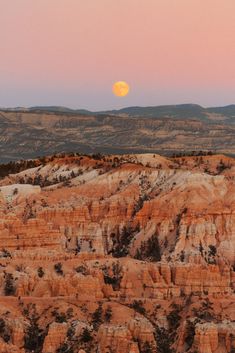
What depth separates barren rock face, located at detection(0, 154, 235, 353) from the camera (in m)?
56.0

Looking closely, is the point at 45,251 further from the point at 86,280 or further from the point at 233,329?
the point at 233,329

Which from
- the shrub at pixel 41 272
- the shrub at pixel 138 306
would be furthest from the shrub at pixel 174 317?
the shrub at pixel 41 272

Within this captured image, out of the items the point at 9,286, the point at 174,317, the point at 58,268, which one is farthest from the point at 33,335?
the point at 174,317

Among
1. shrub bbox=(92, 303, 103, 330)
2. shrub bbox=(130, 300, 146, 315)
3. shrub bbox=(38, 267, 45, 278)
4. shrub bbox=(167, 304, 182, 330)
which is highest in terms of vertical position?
shrub bbox=(38, 267, 45, 278)

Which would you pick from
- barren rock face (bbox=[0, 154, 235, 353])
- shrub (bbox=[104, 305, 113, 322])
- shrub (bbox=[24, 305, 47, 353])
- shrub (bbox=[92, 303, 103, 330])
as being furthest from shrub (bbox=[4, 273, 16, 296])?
shrub (bbox=[104, 305, 113, 322])

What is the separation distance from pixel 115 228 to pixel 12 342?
27.3m

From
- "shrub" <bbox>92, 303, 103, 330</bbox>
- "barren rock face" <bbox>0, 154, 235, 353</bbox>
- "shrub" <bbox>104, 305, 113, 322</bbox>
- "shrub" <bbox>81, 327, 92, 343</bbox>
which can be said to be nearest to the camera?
"shrub" <bbox>81, 327, 92, 343</bbox>

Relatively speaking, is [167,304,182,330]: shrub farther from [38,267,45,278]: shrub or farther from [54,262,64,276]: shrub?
[38,267,45,278]: shrub

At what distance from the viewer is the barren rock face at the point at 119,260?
184ft

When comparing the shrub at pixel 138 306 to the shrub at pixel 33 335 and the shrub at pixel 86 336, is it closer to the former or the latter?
the shrub at pixel 86 336

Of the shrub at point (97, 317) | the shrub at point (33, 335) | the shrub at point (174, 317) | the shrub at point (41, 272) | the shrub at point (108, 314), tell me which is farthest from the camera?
the shrub at point (41, 272)

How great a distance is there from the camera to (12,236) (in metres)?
71.8

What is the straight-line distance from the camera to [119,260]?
67.1 metres

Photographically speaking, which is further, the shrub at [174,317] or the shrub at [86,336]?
the shrub at [174,317]
